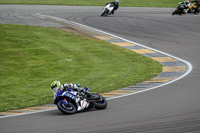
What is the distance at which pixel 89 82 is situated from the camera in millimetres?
15484

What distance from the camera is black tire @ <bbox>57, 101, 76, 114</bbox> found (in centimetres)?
1020

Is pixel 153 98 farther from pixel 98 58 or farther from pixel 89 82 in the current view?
pixel 98 58

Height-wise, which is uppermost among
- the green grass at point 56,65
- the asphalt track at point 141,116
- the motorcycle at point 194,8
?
the motorcycle at point 194,8

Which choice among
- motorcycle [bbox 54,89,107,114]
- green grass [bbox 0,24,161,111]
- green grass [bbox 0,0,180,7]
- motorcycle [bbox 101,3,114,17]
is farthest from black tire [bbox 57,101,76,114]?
green grass [bbox 0,0,180,7]

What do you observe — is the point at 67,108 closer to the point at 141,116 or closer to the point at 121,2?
the point at 141,116

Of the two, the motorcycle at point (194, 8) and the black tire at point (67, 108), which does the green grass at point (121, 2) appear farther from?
the black tire at point (67, 108)

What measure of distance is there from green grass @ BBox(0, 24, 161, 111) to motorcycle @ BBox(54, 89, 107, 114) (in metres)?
2.07

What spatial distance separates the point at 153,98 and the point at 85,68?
689cm

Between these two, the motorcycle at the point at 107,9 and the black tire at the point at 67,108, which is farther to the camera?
the motorcycle at the point at 107,9

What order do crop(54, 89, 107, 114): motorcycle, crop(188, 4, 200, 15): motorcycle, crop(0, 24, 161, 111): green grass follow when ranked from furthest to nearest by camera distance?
crop(188, 4, 200, 15): motorcycle → crop(0, 24, 161, 111): green grass → crop(54, 89, 107, 114): motorcycle

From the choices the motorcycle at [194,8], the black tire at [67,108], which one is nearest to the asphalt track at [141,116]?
the black tire at [67,108]

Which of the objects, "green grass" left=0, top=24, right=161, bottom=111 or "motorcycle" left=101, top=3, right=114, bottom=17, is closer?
"green grass" left=0, top=24, right=161, bottom=111

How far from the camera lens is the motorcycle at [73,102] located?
10305 mm

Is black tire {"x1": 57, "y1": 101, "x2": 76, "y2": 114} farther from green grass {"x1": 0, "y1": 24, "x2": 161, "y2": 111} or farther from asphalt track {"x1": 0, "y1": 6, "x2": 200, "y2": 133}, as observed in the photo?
green grass {"x1": 0, "y1": 24, "x2": 161, "y2": 111}
